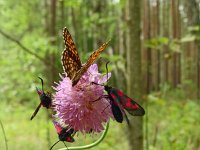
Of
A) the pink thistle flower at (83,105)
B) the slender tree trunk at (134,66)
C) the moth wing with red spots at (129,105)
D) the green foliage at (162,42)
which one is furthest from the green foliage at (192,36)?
the moth wing with red spots at (129,105)

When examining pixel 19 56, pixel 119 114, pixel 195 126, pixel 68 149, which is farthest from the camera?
pixel 195 126

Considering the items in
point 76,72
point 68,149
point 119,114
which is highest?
point 76,72

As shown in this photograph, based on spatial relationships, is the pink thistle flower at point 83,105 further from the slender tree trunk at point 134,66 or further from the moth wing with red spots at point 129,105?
the slender tree trunk at point 134,66

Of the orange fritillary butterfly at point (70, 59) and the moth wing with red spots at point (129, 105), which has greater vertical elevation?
the orange fritillary butterfly at point (70, 59)

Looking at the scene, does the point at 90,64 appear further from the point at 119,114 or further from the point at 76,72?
the point at 119,114

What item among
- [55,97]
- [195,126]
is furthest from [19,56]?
[195,126]

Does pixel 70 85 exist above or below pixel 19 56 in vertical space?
above
